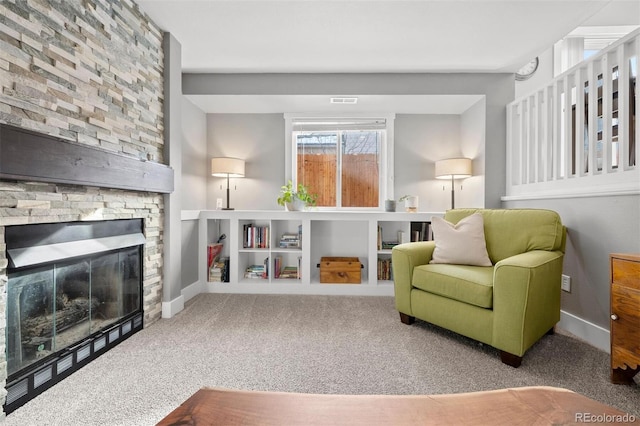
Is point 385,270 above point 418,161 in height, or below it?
below

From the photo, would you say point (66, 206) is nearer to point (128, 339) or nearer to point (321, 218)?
point (128, 339)

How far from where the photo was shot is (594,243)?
2016mm

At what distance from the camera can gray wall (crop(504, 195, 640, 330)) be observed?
5.95 ft

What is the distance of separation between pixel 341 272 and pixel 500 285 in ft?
5.66

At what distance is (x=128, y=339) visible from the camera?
2049 mm

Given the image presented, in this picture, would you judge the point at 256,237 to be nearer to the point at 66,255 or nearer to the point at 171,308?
the point at 171,308

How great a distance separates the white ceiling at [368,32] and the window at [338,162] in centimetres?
80

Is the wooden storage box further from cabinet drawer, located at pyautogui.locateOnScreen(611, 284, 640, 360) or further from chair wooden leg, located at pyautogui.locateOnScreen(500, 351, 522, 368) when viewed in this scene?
cabinet drawer, located at pyautogui.locateOnScreen(611, 284, 640, 360)

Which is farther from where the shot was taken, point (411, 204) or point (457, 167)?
point (411, 204)

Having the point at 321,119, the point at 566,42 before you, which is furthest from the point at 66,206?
the point at 566,42

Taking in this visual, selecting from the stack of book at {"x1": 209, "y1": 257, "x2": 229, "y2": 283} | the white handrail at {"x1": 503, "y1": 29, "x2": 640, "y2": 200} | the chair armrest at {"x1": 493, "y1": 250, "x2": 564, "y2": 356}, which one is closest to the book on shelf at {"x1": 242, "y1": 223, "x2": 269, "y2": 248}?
the stack of book at {"x1": 209, "y1": 257, "x2": 229, "y2": 283}

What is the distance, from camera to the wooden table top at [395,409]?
2.09 feet

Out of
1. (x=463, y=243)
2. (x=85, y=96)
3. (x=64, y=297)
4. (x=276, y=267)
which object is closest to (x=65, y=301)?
(x=64, y=297)

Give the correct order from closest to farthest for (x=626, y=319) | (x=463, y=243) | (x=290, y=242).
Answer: (x=626, y=319) → (x=463, y=243) → (x=290, y=242)
